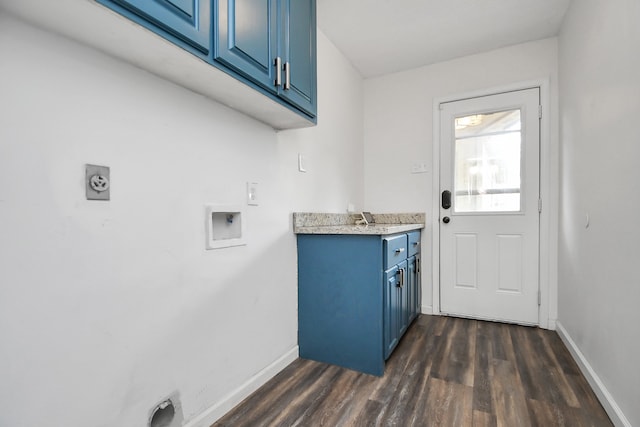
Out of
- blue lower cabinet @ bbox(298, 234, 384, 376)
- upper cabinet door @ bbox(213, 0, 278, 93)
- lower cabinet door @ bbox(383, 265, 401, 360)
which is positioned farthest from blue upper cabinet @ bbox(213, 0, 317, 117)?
lower cabinet door @ bbox(383, 265, 401, 360)

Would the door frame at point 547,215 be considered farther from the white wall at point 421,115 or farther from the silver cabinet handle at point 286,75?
the silver cabinet handle at point 286,75

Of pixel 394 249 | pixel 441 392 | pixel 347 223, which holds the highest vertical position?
pixel 347 223

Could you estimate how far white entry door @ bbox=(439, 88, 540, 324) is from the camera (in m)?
2.69

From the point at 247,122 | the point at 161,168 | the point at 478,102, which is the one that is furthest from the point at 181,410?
the point at 478,102

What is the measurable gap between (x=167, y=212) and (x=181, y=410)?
2.76 feet

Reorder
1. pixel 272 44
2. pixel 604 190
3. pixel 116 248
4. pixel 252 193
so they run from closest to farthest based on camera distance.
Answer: pixel 116 248 → pixel 272 44 → pixel 604 190 → pixel 252 193

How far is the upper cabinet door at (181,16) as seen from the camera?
0.92m

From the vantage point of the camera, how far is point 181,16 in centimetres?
103

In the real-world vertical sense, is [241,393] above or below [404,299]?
below

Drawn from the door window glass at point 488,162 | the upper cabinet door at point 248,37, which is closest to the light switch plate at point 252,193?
the upper cabinet door at point 248,37

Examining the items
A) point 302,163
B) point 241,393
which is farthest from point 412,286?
point 241,393

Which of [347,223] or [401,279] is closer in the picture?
[401,279]

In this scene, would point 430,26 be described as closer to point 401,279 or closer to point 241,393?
point 401,279

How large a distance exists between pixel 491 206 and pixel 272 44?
91.2 inches
